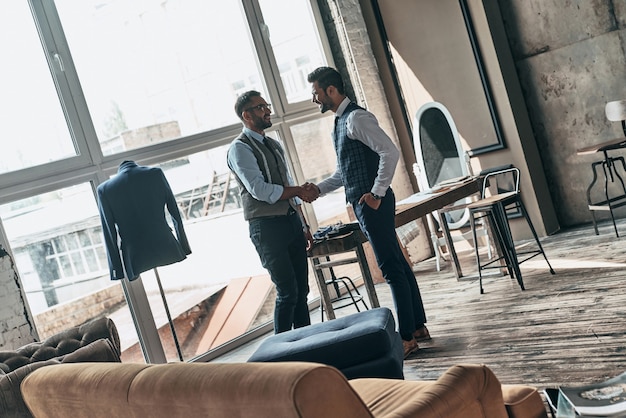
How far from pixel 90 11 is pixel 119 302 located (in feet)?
7.10

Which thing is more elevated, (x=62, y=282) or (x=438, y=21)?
(x=438, y=21)

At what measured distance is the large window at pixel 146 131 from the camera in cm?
511

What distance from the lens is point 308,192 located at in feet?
16.3

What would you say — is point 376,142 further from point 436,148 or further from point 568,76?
point 568,76

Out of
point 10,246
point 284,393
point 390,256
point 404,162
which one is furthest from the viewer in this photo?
point 404,162

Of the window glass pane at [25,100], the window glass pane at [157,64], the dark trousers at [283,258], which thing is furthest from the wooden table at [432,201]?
the window glass pane at [25,100]

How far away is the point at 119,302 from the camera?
17.8 feet

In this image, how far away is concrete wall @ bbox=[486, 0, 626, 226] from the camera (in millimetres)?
6418

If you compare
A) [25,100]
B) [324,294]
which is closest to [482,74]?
[324,294]

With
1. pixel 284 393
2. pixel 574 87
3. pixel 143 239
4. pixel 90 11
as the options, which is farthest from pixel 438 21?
pixel 284 393

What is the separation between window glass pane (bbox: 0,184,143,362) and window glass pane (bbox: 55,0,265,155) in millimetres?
567

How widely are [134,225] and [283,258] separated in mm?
998

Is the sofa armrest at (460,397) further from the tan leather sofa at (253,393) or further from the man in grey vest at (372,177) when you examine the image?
the man in grey vest at (372,177)

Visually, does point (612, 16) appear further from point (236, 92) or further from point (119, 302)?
point (119, 302)
